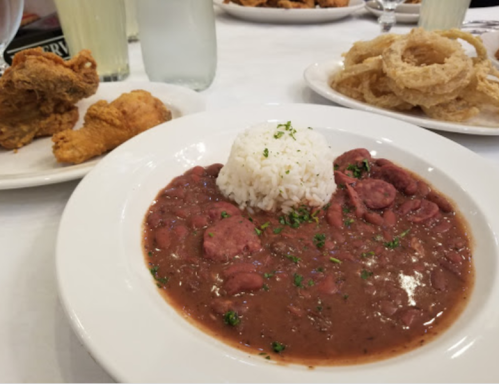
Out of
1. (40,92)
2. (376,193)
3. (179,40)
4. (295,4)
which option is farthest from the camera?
(295,4)

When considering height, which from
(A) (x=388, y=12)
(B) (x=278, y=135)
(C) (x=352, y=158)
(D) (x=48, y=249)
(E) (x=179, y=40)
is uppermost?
(E) (x=179, y=40)

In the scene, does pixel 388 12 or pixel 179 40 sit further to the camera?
pixel 388 12

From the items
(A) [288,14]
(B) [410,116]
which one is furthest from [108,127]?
(A) [288,14]

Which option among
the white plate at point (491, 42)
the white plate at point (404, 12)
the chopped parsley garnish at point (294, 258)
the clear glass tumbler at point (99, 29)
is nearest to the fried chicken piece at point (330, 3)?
the white plate at point (404, 12)

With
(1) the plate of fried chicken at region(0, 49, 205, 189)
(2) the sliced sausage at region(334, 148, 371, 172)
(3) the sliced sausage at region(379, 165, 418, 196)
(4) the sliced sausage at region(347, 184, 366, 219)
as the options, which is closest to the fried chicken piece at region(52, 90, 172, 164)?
(1) the plate of fried chicken at region(0, 49, 205, 189)

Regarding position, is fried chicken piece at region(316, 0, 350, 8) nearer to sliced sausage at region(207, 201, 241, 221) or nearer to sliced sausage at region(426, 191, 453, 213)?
sliced sausage at region(426, 191, 453, 213)

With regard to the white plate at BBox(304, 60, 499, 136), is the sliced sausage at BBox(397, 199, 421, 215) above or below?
below

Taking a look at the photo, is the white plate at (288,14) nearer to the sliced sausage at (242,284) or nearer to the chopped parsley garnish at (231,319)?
the sliced sausage at (242,284)

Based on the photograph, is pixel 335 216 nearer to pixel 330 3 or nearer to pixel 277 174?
pixel 277 174
